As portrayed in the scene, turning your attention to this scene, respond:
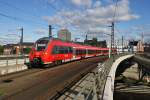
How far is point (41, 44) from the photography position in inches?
1125

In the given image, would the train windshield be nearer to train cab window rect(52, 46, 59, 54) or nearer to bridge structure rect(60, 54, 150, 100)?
train cab window rect(52, 46, 59, 54)

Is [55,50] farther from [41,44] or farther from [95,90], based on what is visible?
[95,90]

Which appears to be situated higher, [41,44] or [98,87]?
[41,44]

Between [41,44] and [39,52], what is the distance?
0.95 meters

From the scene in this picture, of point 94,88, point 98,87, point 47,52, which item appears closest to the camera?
point 94,88

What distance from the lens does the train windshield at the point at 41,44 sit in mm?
28328

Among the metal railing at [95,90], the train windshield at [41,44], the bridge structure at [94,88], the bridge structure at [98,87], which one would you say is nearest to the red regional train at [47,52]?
the train windshield at [41,44]

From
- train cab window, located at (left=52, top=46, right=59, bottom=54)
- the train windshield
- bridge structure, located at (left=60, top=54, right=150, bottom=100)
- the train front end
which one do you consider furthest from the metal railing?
train cab window, located at (left=52, top=46, right=59, bottom=54)

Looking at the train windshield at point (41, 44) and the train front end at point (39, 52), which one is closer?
the train front end at point (39, 52)

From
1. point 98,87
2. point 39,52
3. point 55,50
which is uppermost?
point 55,50

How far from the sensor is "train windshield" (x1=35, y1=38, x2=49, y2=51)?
28.3 meters

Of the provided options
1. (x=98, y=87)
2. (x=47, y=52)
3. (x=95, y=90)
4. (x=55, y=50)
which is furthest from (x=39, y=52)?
(x=95, y=90)

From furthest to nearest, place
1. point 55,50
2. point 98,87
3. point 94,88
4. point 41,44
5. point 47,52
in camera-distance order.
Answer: point 55,50, point 41,44, point 47,52, point 98,87, point 94,88

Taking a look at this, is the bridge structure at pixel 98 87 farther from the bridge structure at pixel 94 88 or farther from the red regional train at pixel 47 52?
the red regional train at pixel 47 52
